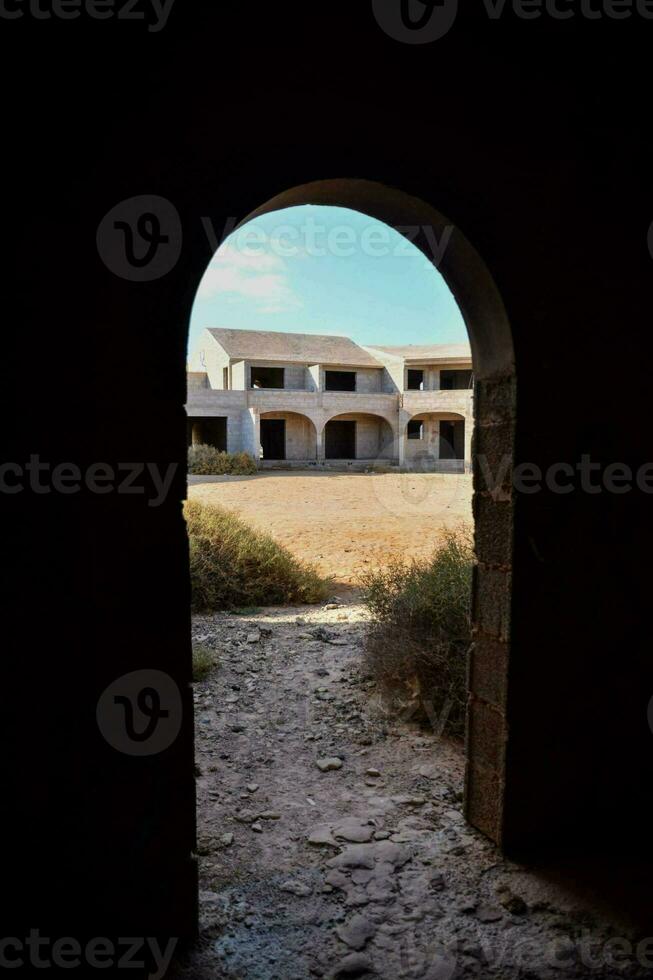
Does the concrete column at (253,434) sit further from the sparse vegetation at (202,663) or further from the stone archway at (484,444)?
the stone archway at (484,444)

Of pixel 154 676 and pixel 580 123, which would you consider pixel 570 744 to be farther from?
pixel 580 123

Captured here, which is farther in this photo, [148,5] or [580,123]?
[580,123]

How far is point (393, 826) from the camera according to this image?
9.00 feet

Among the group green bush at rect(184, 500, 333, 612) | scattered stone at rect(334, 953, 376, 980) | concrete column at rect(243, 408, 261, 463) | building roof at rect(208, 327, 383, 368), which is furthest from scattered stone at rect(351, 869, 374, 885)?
building roof at rect(208, 327, 383, 368)

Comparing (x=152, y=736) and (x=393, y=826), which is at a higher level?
(x=152, y=736)

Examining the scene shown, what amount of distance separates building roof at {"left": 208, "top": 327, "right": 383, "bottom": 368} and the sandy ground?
31.8 feet

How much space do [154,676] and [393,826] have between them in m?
1.53

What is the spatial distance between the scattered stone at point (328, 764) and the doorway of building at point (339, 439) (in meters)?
27.6

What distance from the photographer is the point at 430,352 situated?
29.8 meters

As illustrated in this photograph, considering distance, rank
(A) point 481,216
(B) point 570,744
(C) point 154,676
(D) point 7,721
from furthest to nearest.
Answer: (B) point 570,744
(A) point 481,216
(C) point 154,676
(D) point 7,721

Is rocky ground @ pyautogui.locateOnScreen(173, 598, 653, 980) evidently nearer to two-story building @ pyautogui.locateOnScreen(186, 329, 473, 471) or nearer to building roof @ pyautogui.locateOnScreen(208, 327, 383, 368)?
two-story building @ pyautogui.locateOnScreen(186, 329, 473, 471)

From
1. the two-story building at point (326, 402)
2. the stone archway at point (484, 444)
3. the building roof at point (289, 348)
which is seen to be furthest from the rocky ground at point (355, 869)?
the building roof at point (289, 348)

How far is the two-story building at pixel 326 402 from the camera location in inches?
1002

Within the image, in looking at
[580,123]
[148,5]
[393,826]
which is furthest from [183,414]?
[393,826]
